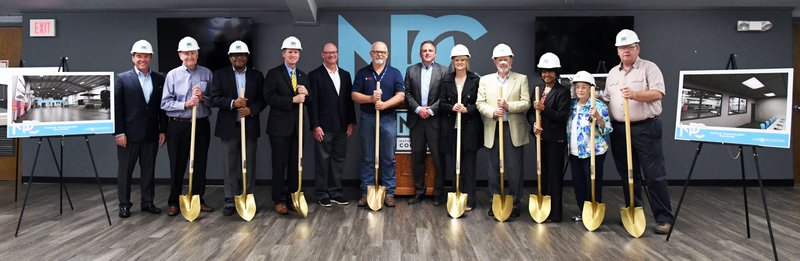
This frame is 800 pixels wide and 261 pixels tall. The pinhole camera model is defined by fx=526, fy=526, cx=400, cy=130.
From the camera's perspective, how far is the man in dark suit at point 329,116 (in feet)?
16.1

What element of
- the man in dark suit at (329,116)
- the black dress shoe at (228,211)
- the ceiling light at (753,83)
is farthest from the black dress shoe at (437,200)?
the ceiling light at (753,83)

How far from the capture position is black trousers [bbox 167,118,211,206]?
4.66 metres

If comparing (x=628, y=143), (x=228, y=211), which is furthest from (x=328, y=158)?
(x=628, y=143)

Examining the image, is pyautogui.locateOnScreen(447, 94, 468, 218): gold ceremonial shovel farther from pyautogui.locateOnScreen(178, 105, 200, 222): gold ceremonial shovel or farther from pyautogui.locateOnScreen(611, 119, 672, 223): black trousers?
pyautogui.locateOnScreen(178, 105, 200, 222): gold ceremonial shovel

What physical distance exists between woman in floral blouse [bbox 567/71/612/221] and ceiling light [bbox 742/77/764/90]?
37.4 inches

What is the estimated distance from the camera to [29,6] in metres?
6.22

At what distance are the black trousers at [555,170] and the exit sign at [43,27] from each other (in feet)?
19.7

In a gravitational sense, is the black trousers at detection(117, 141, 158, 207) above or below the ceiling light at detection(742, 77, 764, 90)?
below

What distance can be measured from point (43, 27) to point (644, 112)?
682 centimetres

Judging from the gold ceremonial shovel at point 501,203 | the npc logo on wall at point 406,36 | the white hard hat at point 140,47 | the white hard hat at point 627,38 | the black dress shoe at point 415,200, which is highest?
the npc logo on wall at point 406,36

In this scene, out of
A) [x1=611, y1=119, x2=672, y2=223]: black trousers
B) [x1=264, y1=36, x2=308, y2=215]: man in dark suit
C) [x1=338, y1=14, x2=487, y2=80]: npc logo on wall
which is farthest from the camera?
[x1=338, y1=14, x2=487, y2=80]: npc logo on wall

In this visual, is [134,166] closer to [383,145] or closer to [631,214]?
[383,145]

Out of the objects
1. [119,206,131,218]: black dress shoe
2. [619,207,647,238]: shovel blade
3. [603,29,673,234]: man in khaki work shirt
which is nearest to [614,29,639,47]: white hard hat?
[603,29,673,234]: man in khaki work shirt

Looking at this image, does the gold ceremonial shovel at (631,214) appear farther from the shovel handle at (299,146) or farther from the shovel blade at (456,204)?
the shovel handle at (299,146)
